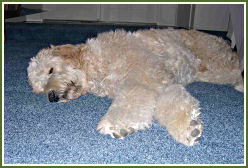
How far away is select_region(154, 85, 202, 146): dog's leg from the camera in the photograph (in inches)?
76.0

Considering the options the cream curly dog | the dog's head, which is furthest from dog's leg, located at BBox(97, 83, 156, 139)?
the dog's head

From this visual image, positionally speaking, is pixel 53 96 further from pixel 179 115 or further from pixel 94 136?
pixel 179 115

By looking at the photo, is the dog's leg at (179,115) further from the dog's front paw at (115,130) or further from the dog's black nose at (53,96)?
the dog's black nose at (53,96)

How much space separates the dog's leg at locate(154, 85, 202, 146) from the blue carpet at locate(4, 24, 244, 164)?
67mm

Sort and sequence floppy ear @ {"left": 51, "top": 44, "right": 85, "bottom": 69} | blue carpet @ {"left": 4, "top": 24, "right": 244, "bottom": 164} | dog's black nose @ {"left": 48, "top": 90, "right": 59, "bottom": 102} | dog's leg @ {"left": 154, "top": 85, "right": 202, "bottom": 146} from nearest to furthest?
1. blue carpet @ {"left": 4, "top": 24, "right": 244, "bottom": 164}
2. dog's leg @ {"left": 154, "top": 85, "right": 202, "bottom": 146}
3. dog's black nose @ {"left": 48, "top": 90, "right": 59, "bottom": 102}
4. floppy ear @ {"left": 51, "top": 44, "right": 85, "bottom": 69}

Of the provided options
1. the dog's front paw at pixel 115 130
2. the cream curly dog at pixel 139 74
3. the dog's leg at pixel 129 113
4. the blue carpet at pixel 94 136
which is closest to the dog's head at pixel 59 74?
the cream curly dog at pixel 139 74

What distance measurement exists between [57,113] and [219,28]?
264 inches

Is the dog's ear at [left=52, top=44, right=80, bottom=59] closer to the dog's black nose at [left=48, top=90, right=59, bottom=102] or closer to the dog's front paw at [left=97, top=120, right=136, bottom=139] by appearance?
the dog's black nose at [left=48, top=90, right=59, bottom=102]

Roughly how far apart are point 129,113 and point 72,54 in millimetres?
1130

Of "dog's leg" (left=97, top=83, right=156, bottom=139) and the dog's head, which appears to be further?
the dog's head

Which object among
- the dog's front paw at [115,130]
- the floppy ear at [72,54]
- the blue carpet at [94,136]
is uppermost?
the floppy ear at [72,54]

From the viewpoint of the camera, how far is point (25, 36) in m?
6.82

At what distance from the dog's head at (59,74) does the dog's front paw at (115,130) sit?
87 cm

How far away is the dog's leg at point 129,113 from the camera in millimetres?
2041
